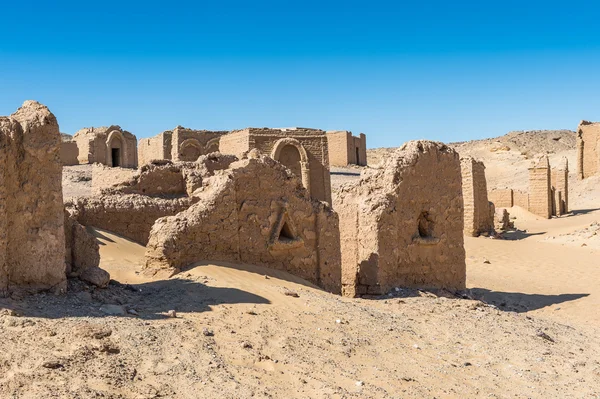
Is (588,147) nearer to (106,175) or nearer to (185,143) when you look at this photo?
(185,143)

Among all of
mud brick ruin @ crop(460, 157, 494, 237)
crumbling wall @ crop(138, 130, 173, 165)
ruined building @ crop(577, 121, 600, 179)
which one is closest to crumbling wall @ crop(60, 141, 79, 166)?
crumbling wall @ crop(138, 130, 173, 165)

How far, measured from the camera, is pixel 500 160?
49125 millimetres

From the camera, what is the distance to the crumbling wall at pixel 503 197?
27.9 meters

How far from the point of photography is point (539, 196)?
87.2ft

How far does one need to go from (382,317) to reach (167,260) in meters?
2.77

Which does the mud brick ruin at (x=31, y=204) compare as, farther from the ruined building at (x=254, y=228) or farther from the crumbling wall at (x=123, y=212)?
the crumbling wall at (x=123, y=212)

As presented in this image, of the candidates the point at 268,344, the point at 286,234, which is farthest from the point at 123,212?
the point at 268,344

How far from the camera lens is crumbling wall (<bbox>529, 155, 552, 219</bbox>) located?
25.7m

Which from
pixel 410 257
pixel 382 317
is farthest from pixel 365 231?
pixel 382 317

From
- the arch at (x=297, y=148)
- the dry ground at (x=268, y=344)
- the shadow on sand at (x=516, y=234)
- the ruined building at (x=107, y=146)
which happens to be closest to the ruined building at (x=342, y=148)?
the ruined building at (x=107, y=146)

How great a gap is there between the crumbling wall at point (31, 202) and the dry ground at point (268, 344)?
0.31m

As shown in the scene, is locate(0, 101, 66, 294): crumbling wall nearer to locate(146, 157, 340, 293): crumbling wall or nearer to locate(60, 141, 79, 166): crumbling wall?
locate(146, 157, 340, 293): crumbling wall

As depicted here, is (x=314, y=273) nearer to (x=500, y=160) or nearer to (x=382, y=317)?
(x=382, y=317)

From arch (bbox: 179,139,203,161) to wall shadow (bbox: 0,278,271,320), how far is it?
21373mm
